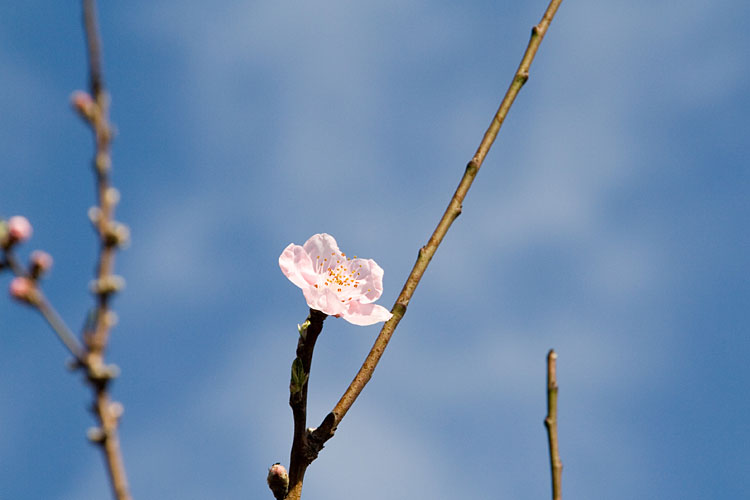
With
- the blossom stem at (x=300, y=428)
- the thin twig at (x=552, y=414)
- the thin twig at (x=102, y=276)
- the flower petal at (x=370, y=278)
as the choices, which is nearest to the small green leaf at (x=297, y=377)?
the blossom stem at (x=300, y=428)

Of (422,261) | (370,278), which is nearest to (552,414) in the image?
(422,261)

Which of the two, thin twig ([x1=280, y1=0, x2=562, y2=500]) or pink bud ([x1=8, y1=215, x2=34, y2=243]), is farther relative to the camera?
thin twig ([x1=280, y1=0, x2=562, y2=500])

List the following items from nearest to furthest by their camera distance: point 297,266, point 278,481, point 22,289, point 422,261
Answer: point 22,289 < point 278,481 < point 422,261 < point 297,266

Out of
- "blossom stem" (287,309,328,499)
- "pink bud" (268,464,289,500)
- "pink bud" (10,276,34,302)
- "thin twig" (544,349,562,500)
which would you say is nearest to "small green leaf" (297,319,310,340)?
"blossom stem" (287,309,328,499)

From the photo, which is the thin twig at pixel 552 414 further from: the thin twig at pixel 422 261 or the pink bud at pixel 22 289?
the pink bud at pixel 22 289

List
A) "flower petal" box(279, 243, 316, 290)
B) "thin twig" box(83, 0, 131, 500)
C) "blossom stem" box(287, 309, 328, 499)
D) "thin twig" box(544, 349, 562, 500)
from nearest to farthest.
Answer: "thin twig" box(83, 0, 131, 500)
"thin twig" box(544, 349, 562, 500)
"blossom stem" box(287, 309, 328, 499)
"flower petal" box(279, 243, 316, 290)

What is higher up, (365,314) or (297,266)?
(297,266)

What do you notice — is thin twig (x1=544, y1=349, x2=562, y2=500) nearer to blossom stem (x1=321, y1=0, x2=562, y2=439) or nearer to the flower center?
blossom stem (x1=321, y1=0, x2=562, y2=439)

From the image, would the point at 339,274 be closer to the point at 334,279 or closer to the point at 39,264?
the point at 334,279

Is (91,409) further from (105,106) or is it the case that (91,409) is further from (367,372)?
(367,372)
